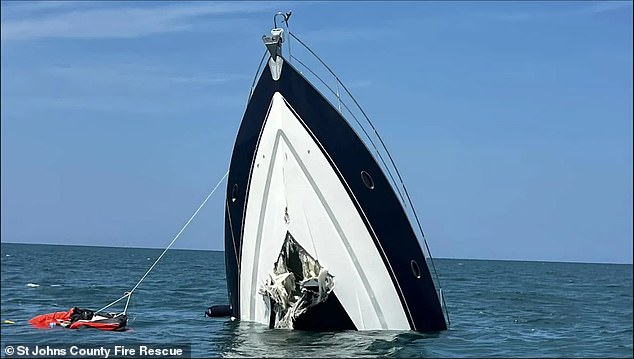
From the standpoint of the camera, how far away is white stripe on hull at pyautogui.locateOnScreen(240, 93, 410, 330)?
13.5m

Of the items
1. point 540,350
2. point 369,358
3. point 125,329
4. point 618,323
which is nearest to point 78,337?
point 125,329

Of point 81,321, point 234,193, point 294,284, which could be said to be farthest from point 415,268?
point 81,321

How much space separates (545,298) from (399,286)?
57.3 ft

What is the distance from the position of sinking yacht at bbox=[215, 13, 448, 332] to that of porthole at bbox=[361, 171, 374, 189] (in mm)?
17

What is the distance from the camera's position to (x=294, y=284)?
13.4m

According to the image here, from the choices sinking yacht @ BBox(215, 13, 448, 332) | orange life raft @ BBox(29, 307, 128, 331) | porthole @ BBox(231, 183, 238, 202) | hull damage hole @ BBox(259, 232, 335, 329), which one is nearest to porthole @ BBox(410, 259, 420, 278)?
sinking yacht @ BBox(215, 13, 448, 332)

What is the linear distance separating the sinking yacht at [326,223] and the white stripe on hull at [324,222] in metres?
0.02

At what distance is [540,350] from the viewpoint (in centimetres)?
1405

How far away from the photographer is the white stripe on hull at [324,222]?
530 inches

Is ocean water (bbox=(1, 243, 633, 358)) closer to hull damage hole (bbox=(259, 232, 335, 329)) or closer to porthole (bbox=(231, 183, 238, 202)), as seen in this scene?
hull damage hole (bbox=(259, 232, 335, 329))

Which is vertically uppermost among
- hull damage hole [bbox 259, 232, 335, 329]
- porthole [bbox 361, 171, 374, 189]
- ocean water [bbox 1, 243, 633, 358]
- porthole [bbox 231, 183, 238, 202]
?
porthole [bbox 231, 183, 238, 202]

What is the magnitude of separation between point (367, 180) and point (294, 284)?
219 cm

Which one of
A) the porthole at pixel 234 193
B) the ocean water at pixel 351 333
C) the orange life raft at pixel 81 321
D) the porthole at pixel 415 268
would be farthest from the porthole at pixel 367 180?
the orange life raft at pixel 81 321

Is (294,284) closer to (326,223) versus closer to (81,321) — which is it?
(326,223)
